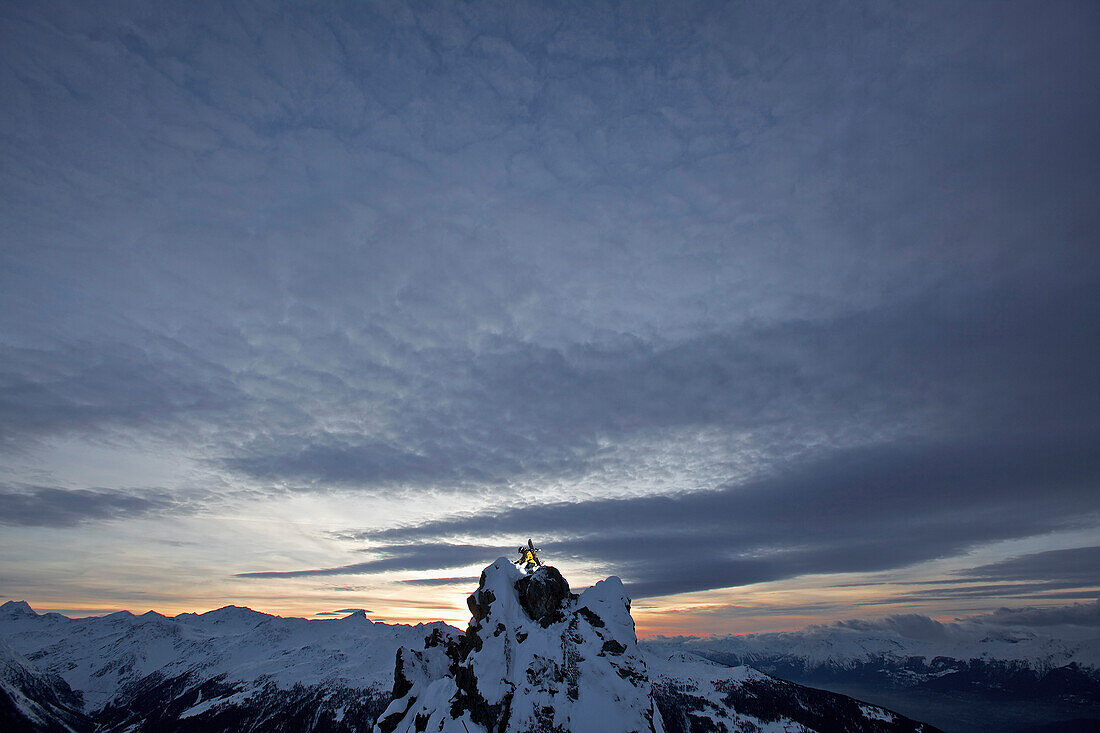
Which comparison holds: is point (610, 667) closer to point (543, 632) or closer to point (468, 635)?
point (543, 632)

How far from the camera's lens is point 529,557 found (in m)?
87.1

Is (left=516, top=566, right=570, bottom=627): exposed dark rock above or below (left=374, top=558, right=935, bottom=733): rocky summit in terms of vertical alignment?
above

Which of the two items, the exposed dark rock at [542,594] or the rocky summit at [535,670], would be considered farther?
the exposed dark rock at [542,594]

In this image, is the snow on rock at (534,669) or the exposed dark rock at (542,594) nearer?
the snow on rock at (534,669)

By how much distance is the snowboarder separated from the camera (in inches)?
3334

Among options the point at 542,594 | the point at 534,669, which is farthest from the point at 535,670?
the point at 542,594

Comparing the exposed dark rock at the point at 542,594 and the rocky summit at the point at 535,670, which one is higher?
the exposed dark rock at the point at 542,594

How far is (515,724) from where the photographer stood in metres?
62.0

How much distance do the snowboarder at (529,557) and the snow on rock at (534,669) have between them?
2.64 m

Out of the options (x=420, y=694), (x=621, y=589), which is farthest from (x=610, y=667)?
(x=420, y=694)

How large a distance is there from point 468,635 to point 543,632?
12.5m

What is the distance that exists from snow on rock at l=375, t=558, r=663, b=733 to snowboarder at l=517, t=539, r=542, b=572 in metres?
2.64

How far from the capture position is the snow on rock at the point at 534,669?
62.8m

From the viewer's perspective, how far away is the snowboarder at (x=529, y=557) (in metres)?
84.7
